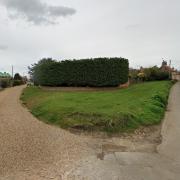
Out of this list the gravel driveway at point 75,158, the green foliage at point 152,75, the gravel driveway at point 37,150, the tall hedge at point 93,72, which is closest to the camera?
the gravel driveway at point 75,158

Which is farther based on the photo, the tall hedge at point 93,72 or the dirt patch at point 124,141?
the tall hedge at point 93,72

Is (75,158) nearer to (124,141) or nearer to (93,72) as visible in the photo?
(124,141)

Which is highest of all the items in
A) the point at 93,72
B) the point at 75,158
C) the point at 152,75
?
the point at 93,72

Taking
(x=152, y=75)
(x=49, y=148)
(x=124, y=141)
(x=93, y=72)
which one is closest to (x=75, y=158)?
(x=49, y=148)

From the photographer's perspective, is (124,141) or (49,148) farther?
(124,141)

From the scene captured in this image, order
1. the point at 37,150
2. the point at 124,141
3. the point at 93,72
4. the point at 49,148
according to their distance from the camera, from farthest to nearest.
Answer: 1. the point at 93,72
2. the point at 124,141
3. the point at 49,148
4. the point at 37,150

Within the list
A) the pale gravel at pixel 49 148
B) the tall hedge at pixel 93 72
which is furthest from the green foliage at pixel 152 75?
the pale gravel at pixel 49 148

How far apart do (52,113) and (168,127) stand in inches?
200

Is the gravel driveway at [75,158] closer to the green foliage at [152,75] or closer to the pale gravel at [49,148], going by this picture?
the pale gravel at [49,148]

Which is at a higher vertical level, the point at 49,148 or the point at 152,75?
the point at 152,75

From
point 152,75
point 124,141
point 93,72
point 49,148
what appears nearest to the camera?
point 49,148

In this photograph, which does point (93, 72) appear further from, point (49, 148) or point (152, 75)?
point (49, 148)

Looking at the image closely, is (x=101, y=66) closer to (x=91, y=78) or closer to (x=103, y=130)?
(x=91, y=78)

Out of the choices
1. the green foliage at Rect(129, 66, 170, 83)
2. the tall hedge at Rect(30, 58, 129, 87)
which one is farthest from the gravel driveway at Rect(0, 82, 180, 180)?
the green foliage at Rect(129, 66, 170, 83)
